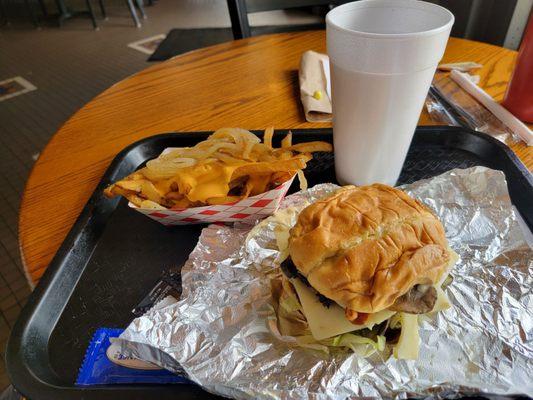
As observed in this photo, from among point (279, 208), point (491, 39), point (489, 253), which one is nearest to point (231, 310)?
point (279, 208)

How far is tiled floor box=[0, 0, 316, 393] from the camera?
172cm

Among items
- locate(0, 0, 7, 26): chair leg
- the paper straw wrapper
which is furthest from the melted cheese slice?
locate(0, 0, 7, 26): chair leg

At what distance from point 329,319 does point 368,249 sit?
0.10 meters

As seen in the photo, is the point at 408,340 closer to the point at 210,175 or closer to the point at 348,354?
the point at 348,354

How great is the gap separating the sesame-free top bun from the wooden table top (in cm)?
44

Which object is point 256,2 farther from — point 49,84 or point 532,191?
point 49,84

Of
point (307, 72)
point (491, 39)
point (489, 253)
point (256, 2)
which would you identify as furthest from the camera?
point (491, 39)

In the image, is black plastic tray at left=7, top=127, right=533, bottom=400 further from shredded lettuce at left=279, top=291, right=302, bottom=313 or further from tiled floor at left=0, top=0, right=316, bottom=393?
tiled floor at left=0, top=0, right=316, bottom=393

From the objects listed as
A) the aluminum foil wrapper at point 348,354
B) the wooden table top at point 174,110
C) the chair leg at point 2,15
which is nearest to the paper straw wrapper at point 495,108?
the wooden table top at point 174,110

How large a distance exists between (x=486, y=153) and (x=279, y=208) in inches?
18.3

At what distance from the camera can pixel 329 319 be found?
49cm

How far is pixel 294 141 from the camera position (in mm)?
857

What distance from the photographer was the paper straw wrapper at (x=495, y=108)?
863mm

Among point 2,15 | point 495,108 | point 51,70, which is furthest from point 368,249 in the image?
point 2,15
